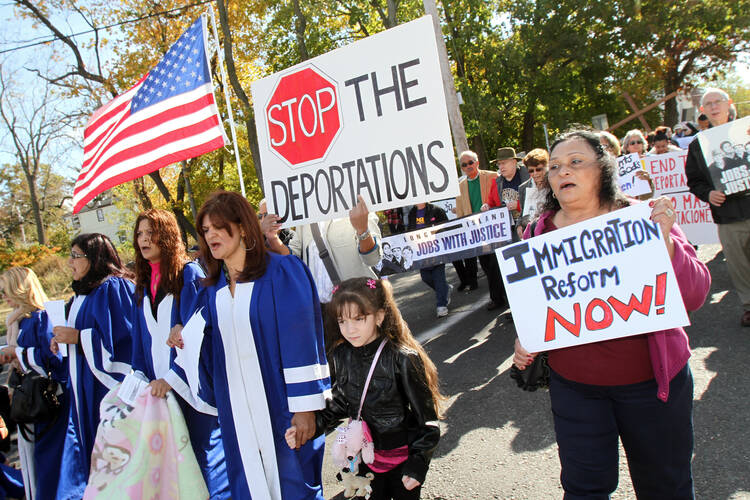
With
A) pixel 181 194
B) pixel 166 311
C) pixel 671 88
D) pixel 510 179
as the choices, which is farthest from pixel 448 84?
pixel 671 88

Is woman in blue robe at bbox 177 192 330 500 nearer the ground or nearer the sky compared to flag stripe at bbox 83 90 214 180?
nearer the ground

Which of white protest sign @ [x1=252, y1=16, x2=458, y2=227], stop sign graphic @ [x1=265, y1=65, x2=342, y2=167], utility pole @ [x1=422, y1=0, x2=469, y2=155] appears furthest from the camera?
utility pole @ [x1=422, y1=0, x2=469, y2=155]

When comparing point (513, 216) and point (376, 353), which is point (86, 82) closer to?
point (513, 216)

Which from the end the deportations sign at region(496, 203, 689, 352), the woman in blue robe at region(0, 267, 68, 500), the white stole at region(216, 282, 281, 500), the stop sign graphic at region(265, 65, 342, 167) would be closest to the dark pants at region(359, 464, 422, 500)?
the white stole at region(216, 282, 281, 500)

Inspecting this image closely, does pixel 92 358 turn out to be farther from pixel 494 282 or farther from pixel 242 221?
pixel 494 282

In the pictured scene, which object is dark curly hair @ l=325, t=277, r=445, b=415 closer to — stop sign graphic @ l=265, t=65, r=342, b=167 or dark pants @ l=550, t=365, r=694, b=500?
dark pants @ l=550, t=365, r=694, b=500

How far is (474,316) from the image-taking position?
6676mm

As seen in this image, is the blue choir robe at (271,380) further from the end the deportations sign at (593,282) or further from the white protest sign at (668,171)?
the white protest sign at (668,171)

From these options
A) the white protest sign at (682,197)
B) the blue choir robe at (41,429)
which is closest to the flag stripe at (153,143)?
the blue choir robe at (41,429)

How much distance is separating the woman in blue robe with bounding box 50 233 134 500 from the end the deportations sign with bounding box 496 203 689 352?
271 cm

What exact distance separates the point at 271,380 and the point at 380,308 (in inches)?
24.7

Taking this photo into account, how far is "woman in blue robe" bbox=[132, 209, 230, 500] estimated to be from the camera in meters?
3.26

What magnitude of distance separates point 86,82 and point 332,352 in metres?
23.1

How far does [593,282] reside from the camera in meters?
2.11
